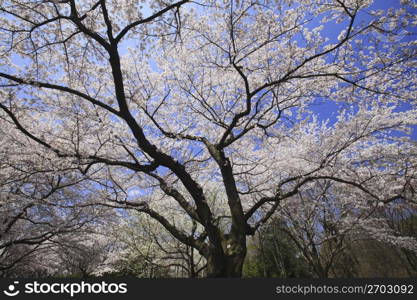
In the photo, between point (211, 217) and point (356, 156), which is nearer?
point (211, 217)

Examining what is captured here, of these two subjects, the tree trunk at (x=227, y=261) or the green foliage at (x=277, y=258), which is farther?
the green foliage at (x=277, y=258)

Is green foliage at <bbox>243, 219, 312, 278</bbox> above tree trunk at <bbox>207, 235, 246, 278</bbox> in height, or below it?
below

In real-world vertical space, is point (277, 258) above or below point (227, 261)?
below

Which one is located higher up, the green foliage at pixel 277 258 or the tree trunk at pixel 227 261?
the tree trunk at pixel 227 261

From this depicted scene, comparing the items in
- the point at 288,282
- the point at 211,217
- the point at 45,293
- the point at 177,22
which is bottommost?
the point at 288,282

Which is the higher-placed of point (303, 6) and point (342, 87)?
point (303, 6)

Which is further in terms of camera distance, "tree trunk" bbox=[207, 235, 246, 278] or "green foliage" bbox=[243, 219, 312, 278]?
"green foliage" bbox=[243, 219, 312, 278]

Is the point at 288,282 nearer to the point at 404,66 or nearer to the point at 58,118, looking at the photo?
the point at 404,66

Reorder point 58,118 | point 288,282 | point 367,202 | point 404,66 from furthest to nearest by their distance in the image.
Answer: point 367,202
point 58,118
point 404,66
point 288,282

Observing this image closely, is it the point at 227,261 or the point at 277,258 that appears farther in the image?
the point at 277,258

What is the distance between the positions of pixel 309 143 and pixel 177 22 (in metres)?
7.80

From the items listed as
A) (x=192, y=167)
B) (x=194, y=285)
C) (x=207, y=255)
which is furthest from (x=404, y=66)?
(x=192, y=167)

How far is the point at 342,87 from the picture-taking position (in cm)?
620

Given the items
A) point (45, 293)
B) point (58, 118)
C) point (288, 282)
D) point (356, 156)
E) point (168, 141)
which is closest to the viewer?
point (45, 293)
